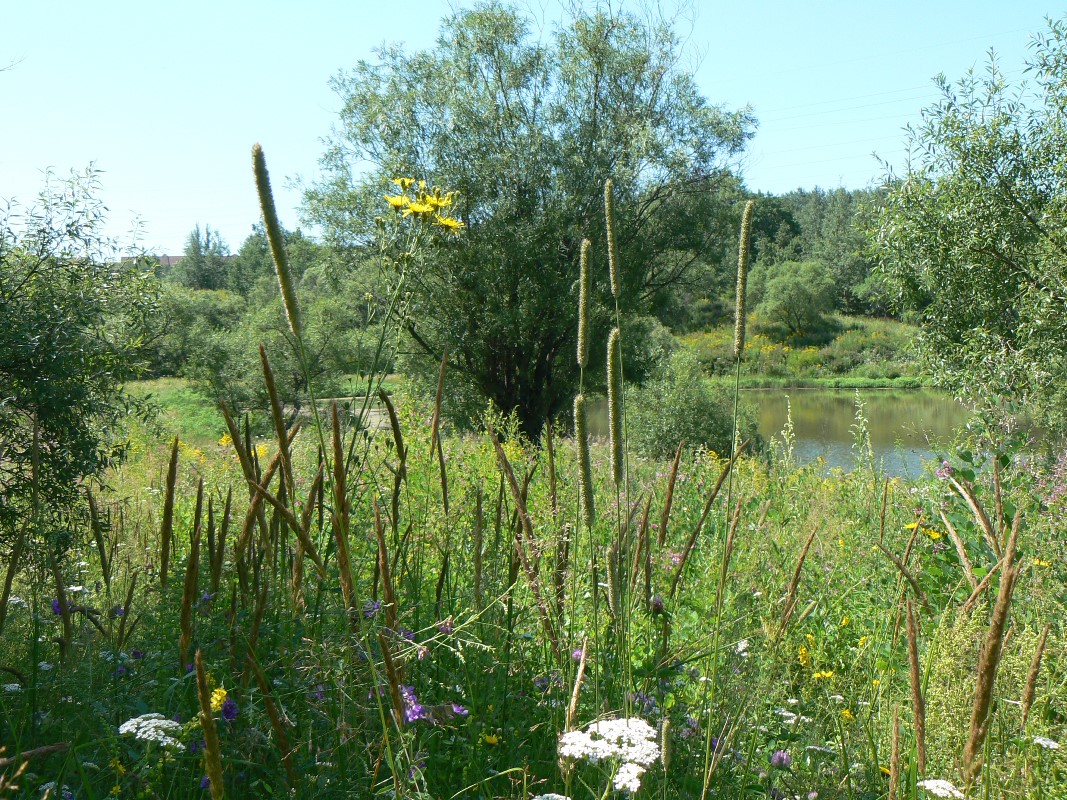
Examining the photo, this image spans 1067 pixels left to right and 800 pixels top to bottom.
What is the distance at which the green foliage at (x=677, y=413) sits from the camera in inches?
766

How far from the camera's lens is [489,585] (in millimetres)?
1984

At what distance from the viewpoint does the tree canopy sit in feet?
56.6

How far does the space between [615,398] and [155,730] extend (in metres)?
0.84

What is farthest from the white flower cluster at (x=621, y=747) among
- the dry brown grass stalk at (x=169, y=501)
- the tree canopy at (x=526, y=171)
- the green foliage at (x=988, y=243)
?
the tree canopy at (x=526, y=171)

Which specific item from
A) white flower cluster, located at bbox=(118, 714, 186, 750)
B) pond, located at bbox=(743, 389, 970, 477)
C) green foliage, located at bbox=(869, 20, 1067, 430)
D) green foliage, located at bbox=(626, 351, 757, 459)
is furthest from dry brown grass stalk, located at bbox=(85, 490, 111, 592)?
green foliage, located at bbox=(626, 351, 757, 459)

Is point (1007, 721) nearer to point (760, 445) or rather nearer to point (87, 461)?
point (87, 461)

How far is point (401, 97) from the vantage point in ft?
58.7

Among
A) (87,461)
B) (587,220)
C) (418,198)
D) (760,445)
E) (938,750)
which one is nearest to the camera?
(938,750)

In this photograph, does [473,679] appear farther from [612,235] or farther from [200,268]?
[200,268]

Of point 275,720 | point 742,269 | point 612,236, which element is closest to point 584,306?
point 612,236

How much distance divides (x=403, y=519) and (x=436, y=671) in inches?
40.8

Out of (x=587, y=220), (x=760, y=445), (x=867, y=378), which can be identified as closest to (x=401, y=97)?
(x=587, y=220)

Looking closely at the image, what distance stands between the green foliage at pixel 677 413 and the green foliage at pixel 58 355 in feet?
47.6

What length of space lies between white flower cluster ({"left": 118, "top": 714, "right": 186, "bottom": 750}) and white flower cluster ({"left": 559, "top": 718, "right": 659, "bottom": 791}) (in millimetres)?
563
